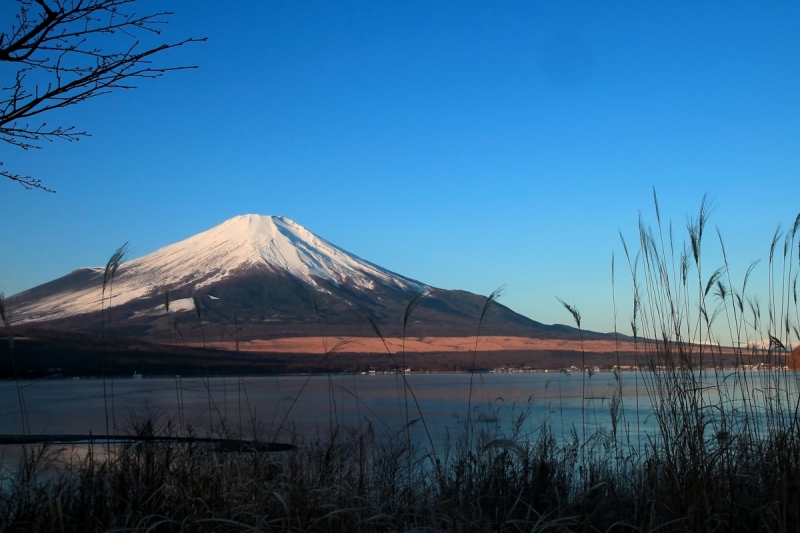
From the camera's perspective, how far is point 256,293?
9350 centimetres

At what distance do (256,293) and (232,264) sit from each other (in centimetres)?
1253

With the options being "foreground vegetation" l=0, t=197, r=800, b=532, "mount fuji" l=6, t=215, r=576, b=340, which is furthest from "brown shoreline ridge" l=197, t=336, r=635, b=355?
"foreground vegetation" l=0, t=197, r=800, b=532

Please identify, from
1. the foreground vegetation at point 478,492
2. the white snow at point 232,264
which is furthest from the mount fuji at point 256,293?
the foreground vegetation at point 478,492

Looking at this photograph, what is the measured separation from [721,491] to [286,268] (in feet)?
340

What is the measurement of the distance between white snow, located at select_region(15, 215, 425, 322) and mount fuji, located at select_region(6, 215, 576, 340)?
0.15 meters

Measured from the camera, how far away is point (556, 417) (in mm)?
12102

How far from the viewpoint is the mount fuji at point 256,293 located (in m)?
76.2

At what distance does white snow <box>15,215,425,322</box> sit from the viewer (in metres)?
90.4

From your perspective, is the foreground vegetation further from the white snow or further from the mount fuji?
the white snow

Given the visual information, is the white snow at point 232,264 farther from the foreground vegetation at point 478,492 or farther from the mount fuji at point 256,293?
the foreground vegetation at point 478,492

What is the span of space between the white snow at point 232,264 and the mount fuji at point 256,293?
154mm

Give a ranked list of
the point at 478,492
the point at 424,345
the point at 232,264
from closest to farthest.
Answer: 1. the point at 478,492
2. the point at 424,345
3. the point at 232,264

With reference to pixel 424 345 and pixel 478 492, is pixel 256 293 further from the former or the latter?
pixel 478 492

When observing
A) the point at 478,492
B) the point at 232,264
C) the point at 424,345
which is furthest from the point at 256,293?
the point at 478,492
